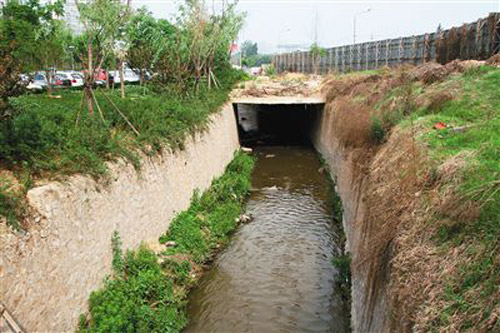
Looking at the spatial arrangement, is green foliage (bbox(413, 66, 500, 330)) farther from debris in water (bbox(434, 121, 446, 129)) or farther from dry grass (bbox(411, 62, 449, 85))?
dry grass (bbox(411, 62, 449, 85))

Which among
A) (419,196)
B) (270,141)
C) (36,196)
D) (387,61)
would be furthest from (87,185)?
(387,61)

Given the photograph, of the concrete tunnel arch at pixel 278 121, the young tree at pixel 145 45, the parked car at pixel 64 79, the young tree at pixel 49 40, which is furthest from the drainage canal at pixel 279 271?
the parked car at pixel 64 79

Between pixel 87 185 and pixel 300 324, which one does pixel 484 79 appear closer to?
pixel 300 324

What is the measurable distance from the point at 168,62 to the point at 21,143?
14179mm

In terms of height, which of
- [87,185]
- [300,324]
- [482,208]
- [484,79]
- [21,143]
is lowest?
[300,324]

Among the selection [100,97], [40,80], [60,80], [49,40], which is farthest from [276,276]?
[60,80]

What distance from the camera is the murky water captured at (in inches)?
333

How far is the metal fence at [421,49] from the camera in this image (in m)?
15.1

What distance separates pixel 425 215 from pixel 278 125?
2764cm

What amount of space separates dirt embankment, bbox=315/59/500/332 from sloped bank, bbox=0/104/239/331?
4973mm

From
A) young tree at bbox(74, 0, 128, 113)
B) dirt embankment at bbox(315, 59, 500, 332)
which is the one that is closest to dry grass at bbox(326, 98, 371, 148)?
dirt embankment at bbox(315, 59, 500, 332)

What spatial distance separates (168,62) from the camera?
19969mm

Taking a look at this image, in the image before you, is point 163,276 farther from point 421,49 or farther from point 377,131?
point 421,49

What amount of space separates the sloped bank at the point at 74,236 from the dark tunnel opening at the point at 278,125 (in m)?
16.2
